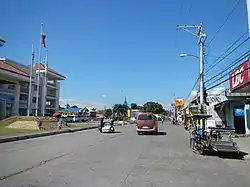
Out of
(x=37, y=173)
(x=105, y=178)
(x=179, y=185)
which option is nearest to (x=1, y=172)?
(x=37, y=173)

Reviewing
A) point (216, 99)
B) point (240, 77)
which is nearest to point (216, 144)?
point (240, 77)

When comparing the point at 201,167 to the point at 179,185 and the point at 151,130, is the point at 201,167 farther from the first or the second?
the point at 151,130

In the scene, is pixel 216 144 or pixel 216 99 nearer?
pixel 216 144

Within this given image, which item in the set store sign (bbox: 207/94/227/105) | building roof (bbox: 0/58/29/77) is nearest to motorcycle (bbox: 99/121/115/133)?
store sign (bbox: 207/94/227/105)

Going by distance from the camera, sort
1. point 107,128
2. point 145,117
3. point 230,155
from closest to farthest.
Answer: point 230,155 → point 145,117 → point 107,128

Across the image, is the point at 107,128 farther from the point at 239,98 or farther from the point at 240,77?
the point at 240,77

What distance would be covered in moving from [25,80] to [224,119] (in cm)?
3679

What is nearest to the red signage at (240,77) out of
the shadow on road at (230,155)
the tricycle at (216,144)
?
the tricycle at (216,144)

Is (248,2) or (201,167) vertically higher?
(248,2)

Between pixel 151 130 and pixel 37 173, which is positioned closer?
pixel 37 173

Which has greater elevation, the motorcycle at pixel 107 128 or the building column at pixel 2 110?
the building column at pixel 2 110

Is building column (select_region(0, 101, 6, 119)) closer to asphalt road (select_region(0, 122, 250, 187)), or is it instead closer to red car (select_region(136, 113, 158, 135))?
red car (select_region(136, 113, 158, 135))

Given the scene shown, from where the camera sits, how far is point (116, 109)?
431 ft

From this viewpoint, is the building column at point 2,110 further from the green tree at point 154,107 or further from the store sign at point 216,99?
the green tree at point 154,107
